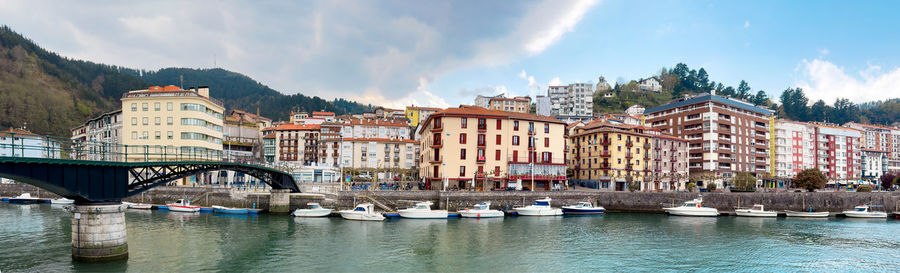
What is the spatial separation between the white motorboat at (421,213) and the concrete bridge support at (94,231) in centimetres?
3296

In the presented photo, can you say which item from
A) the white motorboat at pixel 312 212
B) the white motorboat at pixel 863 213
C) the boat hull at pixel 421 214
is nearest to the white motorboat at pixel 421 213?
the boat hull at pixel 421 214

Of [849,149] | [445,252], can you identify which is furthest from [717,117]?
[445,252]

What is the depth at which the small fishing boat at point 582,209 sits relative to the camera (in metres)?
68.3

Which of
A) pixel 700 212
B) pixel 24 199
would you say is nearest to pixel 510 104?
pixel 700 212

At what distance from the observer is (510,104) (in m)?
161

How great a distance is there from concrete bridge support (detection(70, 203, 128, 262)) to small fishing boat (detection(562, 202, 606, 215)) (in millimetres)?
55590

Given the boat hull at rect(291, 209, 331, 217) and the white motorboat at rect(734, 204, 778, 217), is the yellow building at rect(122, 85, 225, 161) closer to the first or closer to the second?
the boat hull at rect(291, 209, 331, 217)

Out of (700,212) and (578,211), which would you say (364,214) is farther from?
(700,212)

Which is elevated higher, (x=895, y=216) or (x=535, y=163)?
(x=535, y=163)

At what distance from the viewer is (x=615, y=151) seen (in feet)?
316

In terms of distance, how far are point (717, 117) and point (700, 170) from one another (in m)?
13.8

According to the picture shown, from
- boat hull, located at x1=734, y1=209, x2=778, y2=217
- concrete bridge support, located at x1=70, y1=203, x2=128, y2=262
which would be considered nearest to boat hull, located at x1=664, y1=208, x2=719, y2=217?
boat hull, located at x1=734, y1=209, x2=778, y2=217

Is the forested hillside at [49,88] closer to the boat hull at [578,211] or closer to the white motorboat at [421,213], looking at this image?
the white motorboat at [421,213]

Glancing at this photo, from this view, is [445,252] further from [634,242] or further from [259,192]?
[259,192]
